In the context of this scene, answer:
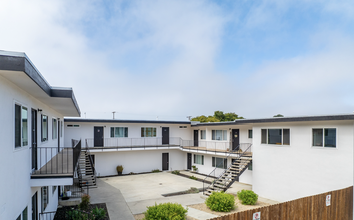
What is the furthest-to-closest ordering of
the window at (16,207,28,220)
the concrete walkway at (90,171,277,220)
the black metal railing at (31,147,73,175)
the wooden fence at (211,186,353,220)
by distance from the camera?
1. the concrete walkway at (90,171,277,220)
2. the black metal railing at (31,147,73,175)
3. the wooden fence at (211,186,353,220)
4. the window at (16,207,28,220)

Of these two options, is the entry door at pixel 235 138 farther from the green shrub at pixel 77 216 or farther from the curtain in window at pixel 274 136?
the green shrub at pixel 77 216

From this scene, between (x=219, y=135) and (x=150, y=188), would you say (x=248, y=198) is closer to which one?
(x=150, y=188)

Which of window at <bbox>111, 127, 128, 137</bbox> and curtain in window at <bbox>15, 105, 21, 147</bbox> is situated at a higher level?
curtain in window at <bbox>15, 105, 21, 147</bbox>

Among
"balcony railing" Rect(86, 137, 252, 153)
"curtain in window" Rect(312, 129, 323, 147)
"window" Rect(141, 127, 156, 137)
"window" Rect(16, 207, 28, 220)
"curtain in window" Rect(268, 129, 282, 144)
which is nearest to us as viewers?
"window" Rect(16, 207, 28, 220)

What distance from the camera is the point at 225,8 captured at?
67.2 ft

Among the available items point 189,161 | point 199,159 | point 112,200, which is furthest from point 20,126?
point 189,161

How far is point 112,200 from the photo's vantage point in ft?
50.9

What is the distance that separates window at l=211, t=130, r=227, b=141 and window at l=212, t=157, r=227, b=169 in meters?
2.16

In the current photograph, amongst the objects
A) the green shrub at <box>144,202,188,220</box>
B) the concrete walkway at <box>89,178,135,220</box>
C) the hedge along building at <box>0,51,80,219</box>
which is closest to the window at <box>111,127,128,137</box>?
the concrete walkway at <box>89,178,135,220</box>

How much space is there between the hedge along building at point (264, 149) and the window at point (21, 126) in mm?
13548

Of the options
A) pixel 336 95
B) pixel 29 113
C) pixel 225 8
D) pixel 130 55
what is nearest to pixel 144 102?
pixel 130 55

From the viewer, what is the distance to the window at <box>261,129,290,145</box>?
15331mm

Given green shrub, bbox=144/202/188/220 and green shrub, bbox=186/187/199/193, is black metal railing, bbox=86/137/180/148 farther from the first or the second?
green shrub, bbox=144/202/188/220

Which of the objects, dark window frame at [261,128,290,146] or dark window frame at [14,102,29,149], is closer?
dark window frame at [14,102,29,149]
